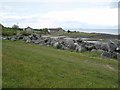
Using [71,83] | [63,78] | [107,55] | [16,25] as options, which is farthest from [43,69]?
[16,25]

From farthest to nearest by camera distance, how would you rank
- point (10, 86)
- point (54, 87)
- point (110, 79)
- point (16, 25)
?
point (16, 25)
point (110, 79)
point (54, 87)
point (10, 86)

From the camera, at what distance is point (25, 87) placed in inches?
749

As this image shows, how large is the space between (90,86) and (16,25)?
166 meters

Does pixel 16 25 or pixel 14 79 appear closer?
pixel 14 79

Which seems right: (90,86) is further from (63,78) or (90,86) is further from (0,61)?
(0,61)

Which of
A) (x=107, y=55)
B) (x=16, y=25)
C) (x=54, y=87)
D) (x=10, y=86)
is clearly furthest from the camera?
(x=16, y=25)

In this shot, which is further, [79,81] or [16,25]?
[16,25]

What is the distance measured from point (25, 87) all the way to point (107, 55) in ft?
107

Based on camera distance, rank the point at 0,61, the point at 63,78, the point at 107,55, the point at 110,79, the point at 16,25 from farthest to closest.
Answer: the point at 16,25, the point at 107,55, the point at 110,79, the point at 0,61, the point at 63,78

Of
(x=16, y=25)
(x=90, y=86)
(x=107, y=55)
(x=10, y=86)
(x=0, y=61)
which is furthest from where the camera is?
(x=16, y=25)

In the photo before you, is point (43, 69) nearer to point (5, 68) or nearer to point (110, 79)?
point (5, 68)

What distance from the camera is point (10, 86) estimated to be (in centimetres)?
1855

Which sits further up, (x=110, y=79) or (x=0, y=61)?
(x=0, y=61)

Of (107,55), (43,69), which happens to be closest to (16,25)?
(107,55)
